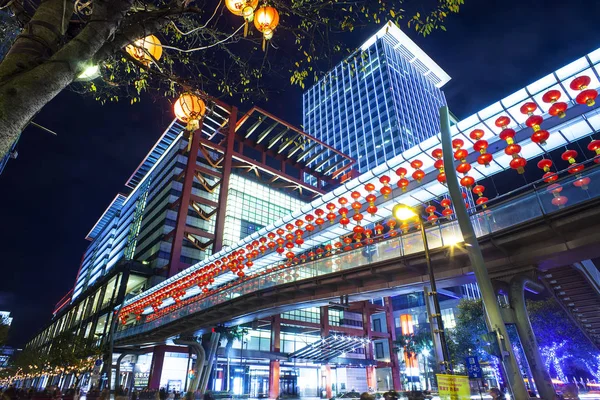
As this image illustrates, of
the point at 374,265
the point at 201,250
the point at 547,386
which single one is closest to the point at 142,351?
the point at 201,250

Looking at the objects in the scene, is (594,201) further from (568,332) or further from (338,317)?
(338,317)

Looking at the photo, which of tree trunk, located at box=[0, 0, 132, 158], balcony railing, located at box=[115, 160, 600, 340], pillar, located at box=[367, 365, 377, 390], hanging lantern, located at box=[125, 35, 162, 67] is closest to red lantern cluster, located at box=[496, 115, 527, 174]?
balcony railing, located at box=[115, 160, 600, 340]

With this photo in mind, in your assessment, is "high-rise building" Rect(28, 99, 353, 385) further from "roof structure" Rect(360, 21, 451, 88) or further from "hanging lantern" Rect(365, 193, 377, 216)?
"roof structure" Rect(360, 21, 451, 88)

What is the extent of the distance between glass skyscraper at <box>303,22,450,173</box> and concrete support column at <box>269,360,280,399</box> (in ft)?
181

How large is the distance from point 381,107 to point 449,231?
91.3 meters

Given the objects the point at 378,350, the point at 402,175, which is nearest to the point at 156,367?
the point at 402,175

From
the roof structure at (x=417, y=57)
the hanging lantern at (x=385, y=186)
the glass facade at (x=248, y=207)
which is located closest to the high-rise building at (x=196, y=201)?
the glass facade at (x=248, y=207)

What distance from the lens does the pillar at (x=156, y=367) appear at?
36375mm

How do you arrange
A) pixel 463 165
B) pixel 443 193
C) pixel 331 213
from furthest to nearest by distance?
pixel 331 213, pixel 443 193, pixel 463 165

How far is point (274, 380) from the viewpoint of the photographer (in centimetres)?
3709

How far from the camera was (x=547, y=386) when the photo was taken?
34.1 ft

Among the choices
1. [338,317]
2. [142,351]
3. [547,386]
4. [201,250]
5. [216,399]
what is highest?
[201,250]

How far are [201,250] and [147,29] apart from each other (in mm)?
52957

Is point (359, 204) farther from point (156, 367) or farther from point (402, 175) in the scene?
point (156, 367)
